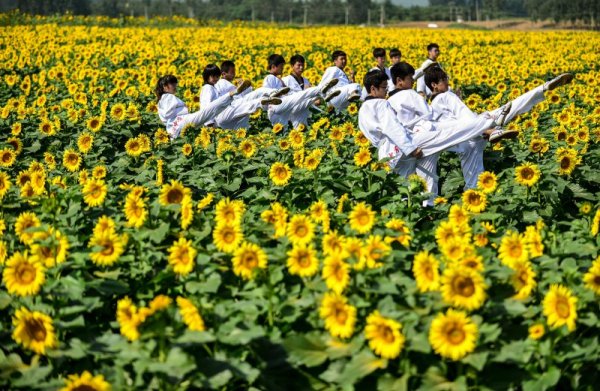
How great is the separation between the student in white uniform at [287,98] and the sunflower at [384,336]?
5776 mm

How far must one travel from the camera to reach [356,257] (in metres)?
2.81

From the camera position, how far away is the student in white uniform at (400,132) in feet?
18.5

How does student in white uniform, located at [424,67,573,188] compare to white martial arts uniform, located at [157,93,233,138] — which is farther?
white martial arts uniform, located at [157,93,233,138]

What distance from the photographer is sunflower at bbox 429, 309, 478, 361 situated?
8.07 ft

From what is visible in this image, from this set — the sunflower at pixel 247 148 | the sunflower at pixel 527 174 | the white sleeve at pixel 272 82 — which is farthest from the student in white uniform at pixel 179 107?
the sunflower at pixel 527 174

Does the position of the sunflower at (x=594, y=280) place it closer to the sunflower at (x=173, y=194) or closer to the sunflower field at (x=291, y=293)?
the sunflower field at (x=291, y=293)

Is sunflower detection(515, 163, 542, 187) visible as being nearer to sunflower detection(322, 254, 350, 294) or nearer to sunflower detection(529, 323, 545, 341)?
sunflower detection(529, 323, 545, 341)

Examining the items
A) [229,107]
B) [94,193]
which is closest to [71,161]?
[94,193]

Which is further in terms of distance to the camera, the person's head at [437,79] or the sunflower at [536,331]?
the person's head at [437,79]

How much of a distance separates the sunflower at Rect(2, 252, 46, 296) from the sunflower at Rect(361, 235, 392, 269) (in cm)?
137

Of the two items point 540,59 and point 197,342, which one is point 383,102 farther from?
point 540,59

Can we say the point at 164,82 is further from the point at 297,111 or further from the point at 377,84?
the point at 377,84

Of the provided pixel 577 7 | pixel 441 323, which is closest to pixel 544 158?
pixel 441 323

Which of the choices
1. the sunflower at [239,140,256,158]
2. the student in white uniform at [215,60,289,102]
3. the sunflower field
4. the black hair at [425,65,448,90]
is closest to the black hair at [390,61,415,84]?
the black hair at [425,65,448,90]
